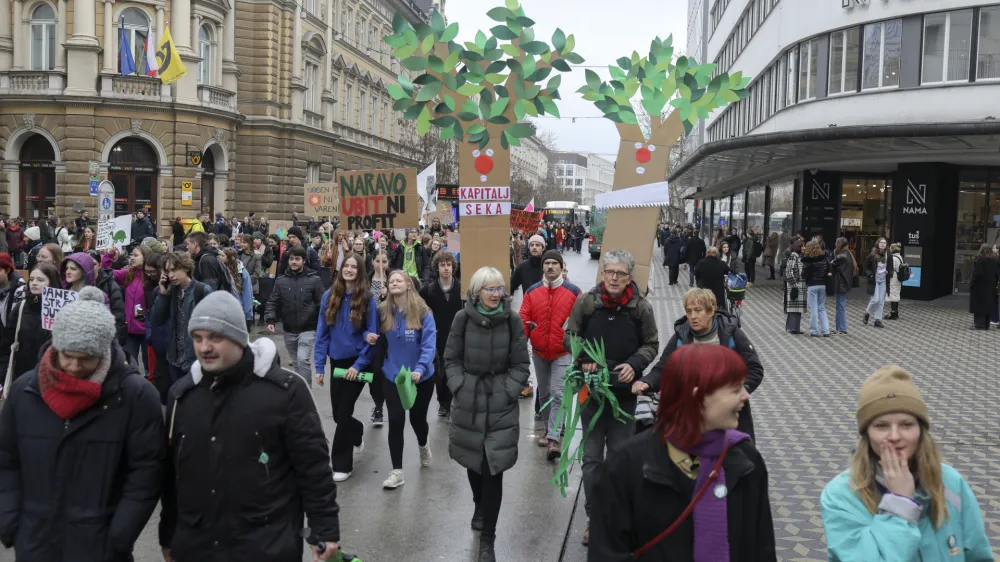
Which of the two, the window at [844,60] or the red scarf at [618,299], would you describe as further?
the window at [844,60]

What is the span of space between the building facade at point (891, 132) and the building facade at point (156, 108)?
770 inches

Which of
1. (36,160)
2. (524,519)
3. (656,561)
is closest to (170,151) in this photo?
(36,160)

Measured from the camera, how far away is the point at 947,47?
22.8 meters

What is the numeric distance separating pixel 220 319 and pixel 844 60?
2552 cm

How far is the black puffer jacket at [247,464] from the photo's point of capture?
3.52 m

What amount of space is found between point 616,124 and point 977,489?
16.7 ft

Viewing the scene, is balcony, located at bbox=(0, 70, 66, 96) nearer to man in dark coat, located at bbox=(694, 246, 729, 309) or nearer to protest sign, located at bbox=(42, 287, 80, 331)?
man in dark coat, located at bbox=(694, 246, 729, 309)

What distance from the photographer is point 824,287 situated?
16.3 m

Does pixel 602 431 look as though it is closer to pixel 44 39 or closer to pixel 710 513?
pixel 710 513

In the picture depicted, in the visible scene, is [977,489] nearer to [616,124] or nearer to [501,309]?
[501,309]

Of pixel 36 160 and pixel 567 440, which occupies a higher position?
pixel 36 160

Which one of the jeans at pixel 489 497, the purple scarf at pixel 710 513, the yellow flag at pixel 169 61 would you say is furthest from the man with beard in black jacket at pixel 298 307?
the yellow flag at pixel 169 61

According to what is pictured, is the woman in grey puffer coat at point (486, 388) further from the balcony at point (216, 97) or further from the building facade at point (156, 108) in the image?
the balcony at point (216, 97)

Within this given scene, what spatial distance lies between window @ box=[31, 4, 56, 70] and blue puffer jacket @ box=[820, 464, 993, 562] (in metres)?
35.8
